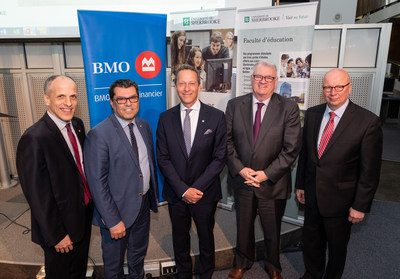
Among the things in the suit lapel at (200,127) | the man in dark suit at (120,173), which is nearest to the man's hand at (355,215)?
the suit lapel at (200,127)

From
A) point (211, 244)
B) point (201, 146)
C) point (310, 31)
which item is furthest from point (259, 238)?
point (310, 31)

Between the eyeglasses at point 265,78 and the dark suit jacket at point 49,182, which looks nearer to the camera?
the dark suit jacket at point 49,182

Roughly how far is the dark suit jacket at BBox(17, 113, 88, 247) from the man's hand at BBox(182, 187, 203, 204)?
72 cm

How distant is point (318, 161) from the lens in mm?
2035

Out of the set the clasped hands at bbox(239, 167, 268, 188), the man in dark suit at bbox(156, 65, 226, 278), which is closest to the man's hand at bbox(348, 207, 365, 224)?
the clasped hands at bbox(239, 167, 268, 188)

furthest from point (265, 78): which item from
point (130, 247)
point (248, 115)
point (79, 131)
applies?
point (130, 247)

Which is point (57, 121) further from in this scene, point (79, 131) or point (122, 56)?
point (122, 56)

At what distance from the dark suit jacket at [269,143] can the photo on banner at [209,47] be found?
33.3 inches

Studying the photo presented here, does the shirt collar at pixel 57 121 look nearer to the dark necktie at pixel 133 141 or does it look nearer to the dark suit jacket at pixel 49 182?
the dark suit jacket at pixel 49 182

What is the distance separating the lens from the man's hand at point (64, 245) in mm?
1636

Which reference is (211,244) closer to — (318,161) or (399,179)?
(318,161)

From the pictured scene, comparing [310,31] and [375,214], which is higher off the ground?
[310,31]

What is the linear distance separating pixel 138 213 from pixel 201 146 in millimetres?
665

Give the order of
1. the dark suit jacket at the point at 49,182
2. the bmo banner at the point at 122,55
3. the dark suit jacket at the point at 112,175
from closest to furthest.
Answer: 1. the dark suit jacket at the point at 49,182
2. the dark suit jacket at the point at 112,175
3. the bmo banner at the point at 122,55
